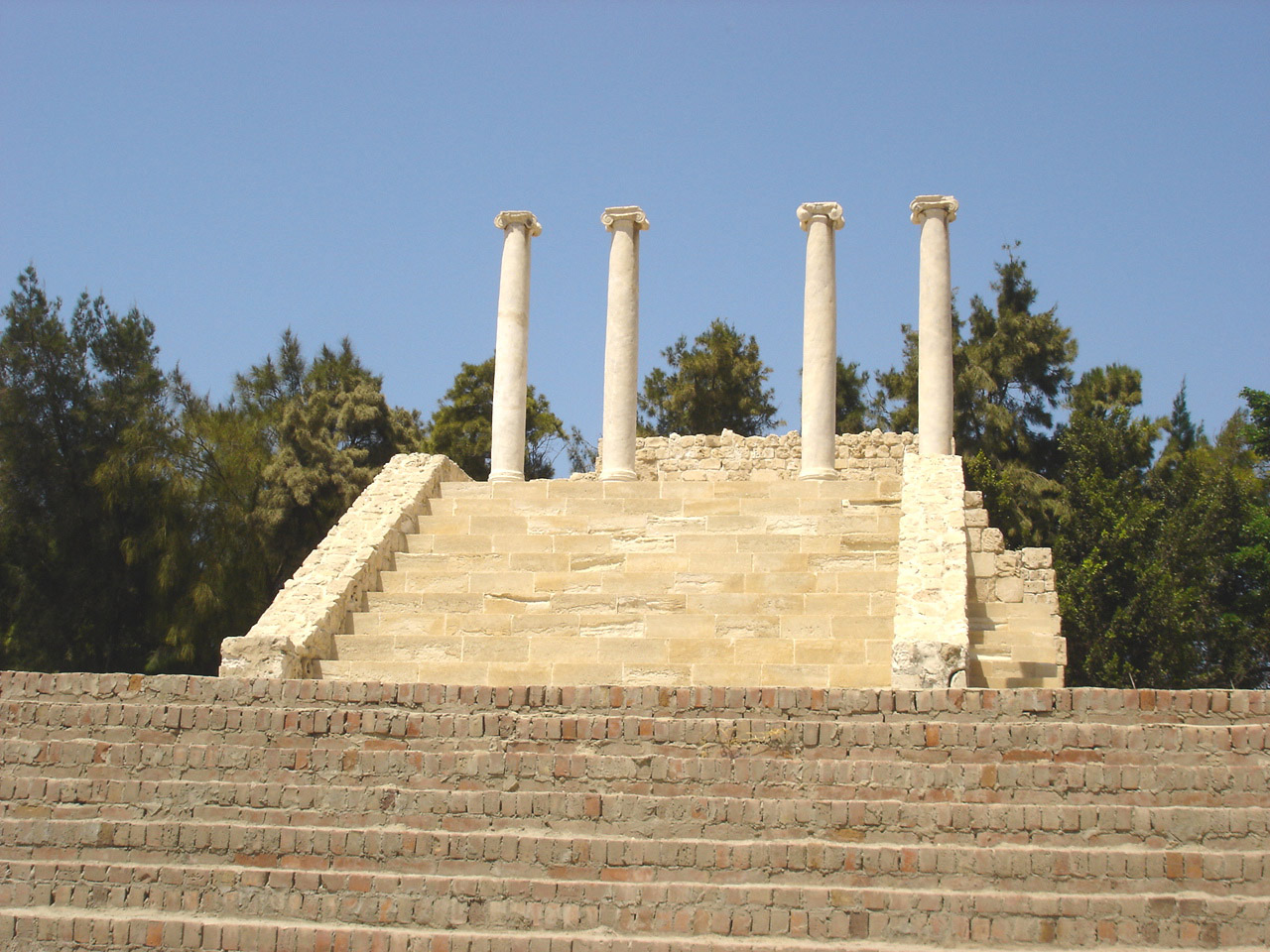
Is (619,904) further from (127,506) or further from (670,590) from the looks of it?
(127,506)

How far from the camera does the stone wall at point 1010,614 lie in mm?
15859

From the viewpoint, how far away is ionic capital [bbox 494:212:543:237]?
85.3 ft

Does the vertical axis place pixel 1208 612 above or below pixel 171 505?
below

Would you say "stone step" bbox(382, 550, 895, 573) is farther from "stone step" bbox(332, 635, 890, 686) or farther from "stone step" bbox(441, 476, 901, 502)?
"stone step" bbox(441, 476, 901, 502)

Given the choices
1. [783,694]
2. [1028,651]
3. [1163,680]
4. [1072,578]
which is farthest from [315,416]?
[783,694]

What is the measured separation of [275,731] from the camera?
12.0m

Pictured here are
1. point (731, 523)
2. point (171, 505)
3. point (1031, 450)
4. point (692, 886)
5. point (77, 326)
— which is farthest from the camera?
point (1031, 450)

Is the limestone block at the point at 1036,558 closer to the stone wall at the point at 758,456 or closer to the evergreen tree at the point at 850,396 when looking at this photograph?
the stone wall at the point at 758,456

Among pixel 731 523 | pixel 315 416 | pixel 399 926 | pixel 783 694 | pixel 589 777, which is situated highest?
pixel 315 416

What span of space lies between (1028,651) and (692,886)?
7675 mm

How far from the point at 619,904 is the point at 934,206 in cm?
1769

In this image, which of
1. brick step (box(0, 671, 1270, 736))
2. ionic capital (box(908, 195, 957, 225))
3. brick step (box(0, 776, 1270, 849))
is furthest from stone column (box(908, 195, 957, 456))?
brick step (box(0, 776, 1270, 849))

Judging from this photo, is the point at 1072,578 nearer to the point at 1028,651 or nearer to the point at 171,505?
the point at 1028,651

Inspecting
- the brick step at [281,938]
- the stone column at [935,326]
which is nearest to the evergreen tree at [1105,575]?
the stone column at [935,326]
